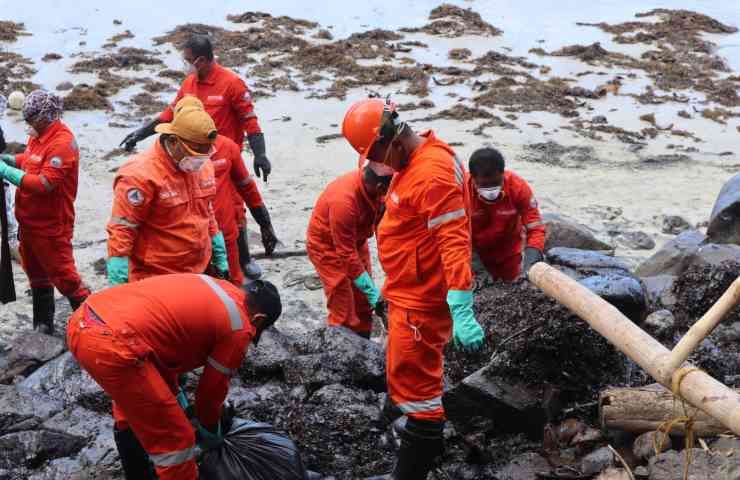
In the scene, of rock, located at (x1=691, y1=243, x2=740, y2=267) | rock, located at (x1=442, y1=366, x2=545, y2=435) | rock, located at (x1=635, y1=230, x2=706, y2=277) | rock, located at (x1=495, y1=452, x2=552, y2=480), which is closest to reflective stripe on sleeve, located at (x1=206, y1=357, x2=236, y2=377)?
rock, located at (x1=442, y1=366, x2=545, y2=435)

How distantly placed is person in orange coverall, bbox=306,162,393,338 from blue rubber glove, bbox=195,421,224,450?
178 cm

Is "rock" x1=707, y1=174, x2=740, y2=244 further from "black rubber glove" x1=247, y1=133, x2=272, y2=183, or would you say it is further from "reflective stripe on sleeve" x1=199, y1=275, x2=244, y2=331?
"reflective stripe on sleeve" x1=199, y1=275, x2=244, y2=331

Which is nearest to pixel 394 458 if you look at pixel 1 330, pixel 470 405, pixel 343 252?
pixel 470 405

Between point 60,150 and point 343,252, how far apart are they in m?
A: 1.89

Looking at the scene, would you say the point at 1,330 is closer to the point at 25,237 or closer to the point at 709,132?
the point at 25,237

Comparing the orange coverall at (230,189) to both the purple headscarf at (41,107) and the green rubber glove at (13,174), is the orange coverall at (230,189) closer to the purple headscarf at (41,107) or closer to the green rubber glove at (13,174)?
the purple headscarf at (41,107)

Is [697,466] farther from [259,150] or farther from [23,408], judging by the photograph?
[259,150]

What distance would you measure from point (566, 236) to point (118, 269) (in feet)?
14.8

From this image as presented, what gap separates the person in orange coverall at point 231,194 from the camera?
570cm

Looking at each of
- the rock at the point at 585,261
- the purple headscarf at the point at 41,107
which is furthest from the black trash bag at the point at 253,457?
the rock at the point at 585,261

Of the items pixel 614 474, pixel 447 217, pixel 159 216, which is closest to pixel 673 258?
pixel 614 474

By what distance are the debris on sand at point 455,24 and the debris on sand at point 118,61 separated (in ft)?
17.5

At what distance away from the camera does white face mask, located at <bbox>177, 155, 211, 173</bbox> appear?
4.23 m

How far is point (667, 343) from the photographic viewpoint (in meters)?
4.86
